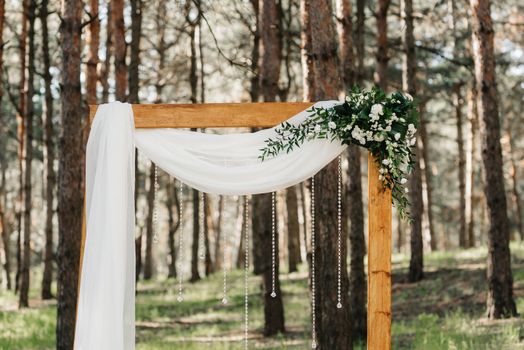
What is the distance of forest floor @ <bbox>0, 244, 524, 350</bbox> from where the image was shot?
1004 cm

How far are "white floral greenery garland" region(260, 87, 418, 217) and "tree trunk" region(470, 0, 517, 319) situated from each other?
4.54m

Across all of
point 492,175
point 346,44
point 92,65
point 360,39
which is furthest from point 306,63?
point 360,39

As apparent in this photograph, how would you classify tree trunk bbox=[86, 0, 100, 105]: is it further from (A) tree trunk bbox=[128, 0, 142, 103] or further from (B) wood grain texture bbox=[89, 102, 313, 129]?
(B) wood grain texture bbox=[89, 102, 313, 129]

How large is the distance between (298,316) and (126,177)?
7627mm

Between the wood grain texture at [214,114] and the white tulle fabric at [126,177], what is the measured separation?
0.31 feet

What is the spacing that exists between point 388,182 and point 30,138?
1109 cm

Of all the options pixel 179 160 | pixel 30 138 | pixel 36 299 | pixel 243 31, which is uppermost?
pixel 243 31

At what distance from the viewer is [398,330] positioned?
36.3ft

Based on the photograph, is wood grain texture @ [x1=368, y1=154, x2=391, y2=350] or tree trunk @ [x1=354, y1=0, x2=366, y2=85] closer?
wood grain texture @ [x1=368, y1=154, x2=391, y2=350]

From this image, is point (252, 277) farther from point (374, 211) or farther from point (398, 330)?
point (374, 211)

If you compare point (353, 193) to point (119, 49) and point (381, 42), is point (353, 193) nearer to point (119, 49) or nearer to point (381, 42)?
point (381, 42)

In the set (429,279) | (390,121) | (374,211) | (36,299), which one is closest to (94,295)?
(374,211)

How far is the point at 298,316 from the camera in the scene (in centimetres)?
1362

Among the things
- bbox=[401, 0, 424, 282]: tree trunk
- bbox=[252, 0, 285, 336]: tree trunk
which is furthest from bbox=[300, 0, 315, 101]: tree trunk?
bbox=[401, 0, 424, 282]: tree trunk
